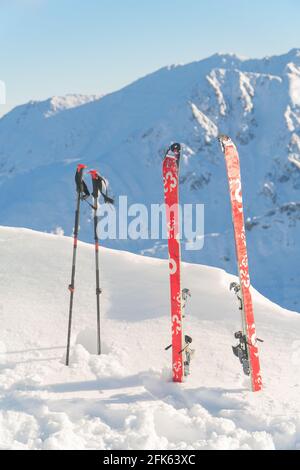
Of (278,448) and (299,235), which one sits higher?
(299,235)

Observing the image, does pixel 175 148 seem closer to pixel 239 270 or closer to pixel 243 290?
pixel 239 270

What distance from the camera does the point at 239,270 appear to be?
6934 millimetres

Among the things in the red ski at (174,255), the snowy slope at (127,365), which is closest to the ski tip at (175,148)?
the red ski at (174,255)

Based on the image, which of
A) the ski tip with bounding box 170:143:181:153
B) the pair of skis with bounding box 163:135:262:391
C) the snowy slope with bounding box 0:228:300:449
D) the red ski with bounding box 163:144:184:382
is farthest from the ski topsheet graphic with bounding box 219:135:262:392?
the red ski with bounding box 163:144:184:382

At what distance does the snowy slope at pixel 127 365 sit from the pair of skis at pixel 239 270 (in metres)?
0.24

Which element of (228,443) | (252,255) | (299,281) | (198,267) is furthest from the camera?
(252,255)

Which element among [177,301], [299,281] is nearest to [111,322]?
[177,301]

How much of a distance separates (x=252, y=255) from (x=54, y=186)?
68371 millimetres

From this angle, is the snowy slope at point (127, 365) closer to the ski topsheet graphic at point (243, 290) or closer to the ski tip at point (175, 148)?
the ski topsheet graphic at point (243, 290)

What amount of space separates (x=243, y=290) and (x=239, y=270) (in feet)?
0.76

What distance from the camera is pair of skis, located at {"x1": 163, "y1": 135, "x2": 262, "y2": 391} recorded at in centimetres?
682

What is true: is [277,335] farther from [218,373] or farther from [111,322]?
[111,322]

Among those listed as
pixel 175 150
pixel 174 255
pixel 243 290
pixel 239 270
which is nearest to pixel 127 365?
pixel 174 255

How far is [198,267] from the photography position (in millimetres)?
9680
